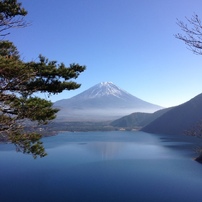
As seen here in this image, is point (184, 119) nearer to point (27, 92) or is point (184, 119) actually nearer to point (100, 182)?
point (100, 182)

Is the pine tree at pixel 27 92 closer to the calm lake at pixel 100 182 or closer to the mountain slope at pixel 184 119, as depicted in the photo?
the calm lake at pixel 100 182

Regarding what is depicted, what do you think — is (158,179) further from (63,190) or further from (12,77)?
(12,77)

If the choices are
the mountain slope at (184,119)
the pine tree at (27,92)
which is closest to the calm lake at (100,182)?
the pine tree at (27,92)

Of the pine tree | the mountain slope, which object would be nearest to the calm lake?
the pine tree

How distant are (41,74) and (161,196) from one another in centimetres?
2610

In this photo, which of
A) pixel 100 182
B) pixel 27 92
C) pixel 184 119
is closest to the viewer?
pixel 27 92

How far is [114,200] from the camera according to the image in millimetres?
30766

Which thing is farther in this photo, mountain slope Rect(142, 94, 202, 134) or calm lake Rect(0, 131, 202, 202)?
mountain slope Rect(142, 94, 202, 134)

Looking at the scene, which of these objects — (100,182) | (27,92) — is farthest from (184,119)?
(27,92)

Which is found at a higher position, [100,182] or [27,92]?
[27,92]

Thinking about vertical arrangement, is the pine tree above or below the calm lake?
above

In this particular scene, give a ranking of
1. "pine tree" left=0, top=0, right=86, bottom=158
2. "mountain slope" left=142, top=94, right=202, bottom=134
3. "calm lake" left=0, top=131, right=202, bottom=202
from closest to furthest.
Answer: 1. "pine tree" left=0, top=0, right=86, bottom=158
2. "calm lake" left=0, top=131, right=202, bottom=202
3. "mountain slope" left=142, top=94, right=202, bottom=134

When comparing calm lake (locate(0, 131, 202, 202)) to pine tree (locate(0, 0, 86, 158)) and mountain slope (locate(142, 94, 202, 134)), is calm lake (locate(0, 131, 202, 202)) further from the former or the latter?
mountain slope (locate(142, 94, 202, 134))

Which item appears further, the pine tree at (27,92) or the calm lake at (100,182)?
the calm lake at (100,182)
